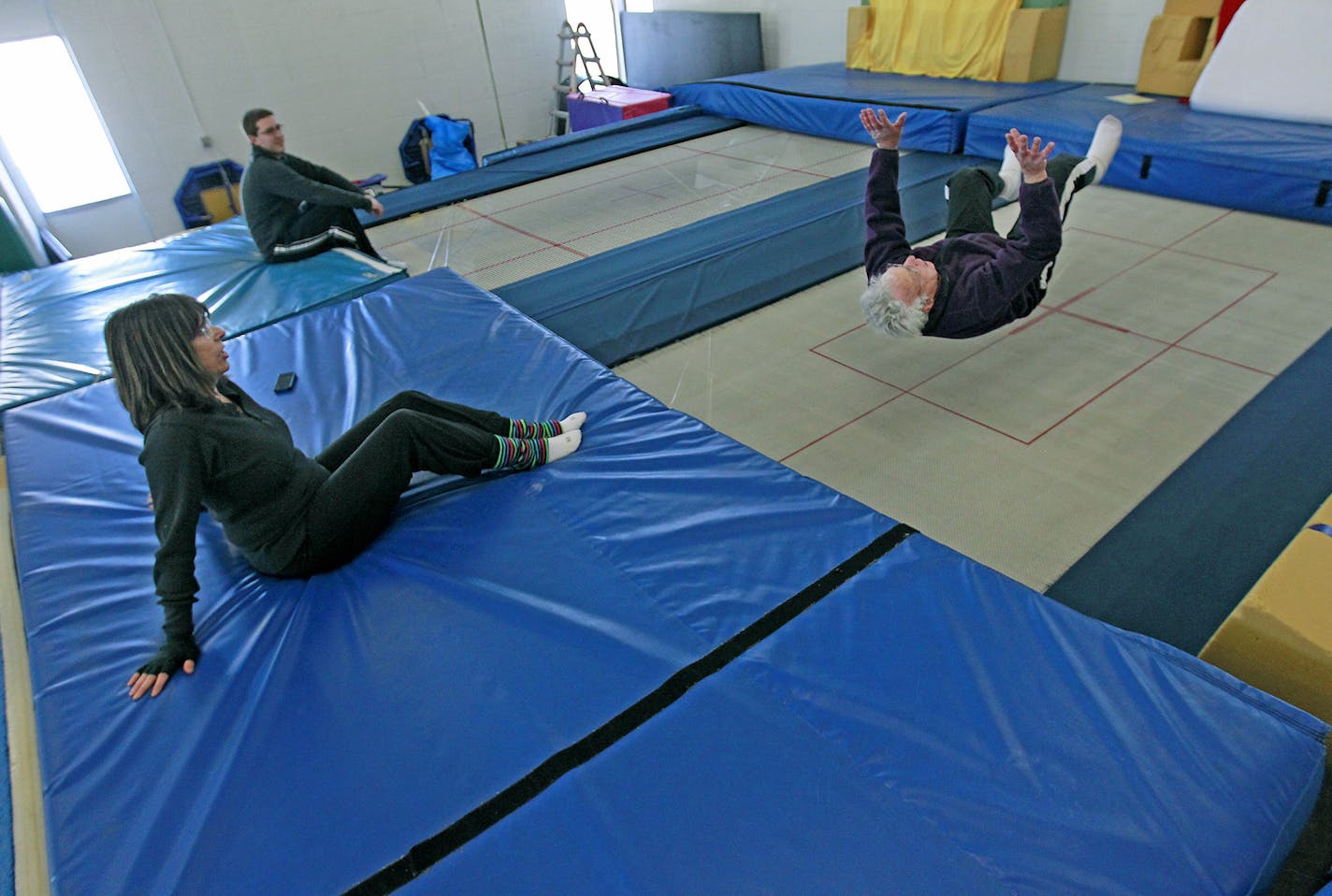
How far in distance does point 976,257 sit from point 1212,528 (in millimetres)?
1143

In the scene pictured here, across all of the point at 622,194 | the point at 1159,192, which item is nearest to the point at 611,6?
the point at 622,194

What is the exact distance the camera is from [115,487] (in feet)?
8.13

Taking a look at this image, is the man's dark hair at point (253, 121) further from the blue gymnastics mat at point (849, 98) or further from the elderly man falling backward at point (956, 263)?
the blue gymnastics mat at point (849, 98)

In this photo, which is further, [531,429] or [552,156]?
[552,156]

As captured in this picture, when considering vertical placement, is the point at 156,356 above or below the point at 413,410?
above

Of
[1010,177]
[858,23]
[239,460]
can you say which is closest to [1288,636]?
[239,460]

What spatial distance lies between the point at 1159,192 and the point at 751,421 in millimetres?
3293

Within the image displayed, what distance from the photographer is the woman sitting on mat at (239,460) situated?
1689 mm

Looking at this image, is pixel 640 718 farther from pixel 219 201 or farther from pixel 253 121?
pixel 219 201

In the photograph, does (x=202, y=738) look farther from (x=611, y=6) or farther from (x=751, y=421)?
(x=611, y=6)

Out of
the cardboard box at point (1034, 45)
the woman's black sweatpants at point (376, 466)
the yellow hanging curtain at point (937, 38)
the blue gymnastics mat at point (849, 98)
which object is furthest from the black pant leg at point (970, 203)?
the yellow hanging curtain at point (937, 38)

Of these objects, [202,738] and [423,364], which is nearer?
[202,738]

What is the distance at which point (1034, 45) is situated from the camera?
5664 millimetres

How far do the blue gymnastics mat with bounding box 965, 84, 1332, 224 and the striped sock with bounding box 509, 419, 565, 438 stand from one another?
156 inches
